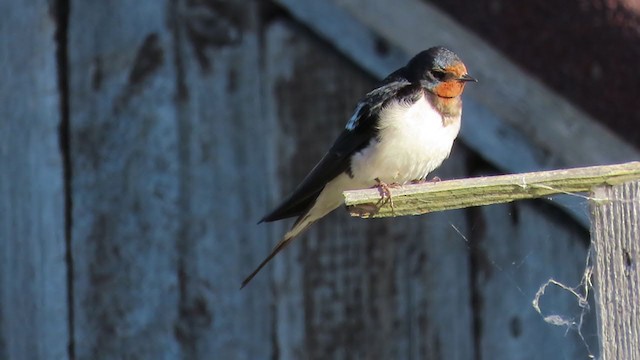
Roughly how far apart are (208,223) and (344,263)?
24 cm

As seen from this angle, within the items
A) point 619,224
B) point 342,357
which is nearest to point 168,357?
point 342,357

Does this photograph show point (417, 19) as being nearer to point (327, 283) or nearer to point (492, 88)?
point (492, 88)

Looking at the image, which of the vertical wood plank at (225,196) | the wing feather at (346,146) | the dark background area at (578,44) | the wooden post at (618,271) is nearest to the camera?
the wooden post at (618,271)

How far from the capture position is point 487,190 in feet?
5.08

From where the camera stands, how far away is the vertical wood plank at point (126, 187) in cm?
245

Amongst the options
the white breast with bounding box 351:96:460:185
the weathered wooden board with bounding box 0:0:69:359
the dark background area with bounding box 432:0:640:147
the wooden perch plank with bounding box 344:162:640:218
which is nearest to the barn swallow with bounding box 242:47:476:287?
the white breast with bounding box 351:96:460:185

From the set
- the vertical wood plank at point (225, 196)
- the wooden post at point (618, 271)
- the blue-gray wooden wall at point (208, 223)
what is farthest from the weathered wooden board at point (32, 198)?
the wooden post at point (618, 271)

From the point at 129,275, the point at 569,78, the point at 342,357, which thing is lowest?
the point at 342,357

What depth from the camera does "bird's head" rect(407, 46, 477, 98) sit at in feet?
7.75

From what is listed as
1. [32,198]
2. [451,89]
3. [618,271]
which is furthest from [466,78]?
[618,271]

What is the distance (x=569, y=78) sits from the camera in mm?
2191

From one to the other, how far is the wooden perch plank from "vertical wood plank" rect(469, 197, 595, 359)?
721 mm

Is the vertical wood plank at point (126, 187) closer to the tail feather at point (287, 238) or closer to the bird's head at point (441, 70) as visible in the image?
the tail feather at point (287, 238)

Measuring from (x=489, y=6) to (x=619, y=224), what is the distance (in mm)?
799
